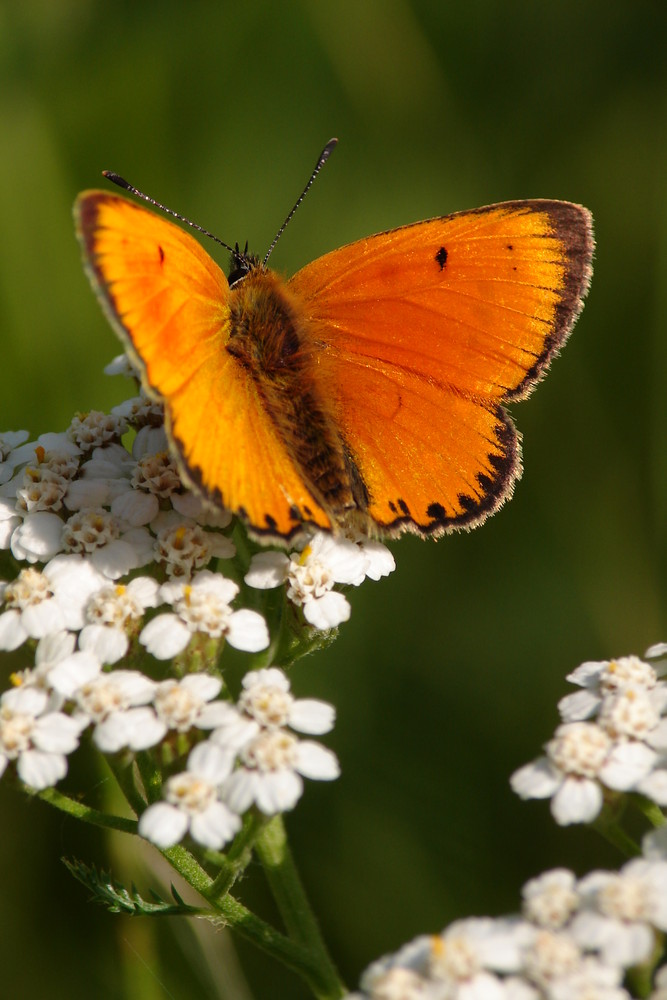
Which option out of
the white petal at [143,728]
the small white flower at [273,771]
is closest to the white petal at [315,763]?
the small white flower at [273,771]

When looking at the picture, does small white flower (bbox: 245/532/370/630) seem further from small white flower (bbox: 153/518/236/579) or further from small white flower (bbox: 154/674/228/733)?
small white flower (bbox: 154/674/228/733)

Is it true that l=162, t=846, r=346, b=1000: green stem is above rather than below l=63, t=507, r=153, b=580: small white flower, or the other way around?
below

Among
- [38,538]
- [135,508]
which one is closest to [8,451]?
[38,538]

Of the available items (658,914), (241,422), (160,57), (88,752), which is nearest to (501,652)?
(88,752)

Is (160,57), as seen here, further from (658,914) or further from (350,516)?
(658,914)

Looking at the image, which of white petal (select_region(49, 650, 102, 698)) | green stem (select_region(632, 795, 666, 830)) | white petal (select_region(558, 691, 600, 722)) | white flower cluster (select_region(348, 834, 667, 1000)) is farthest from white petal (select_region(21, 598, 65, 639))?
green stem (select_region(632, 795, 666, 830))

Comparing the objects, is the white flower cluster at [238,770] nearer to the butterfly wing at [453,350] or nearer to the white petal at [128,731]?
the white petal at [128,731]
